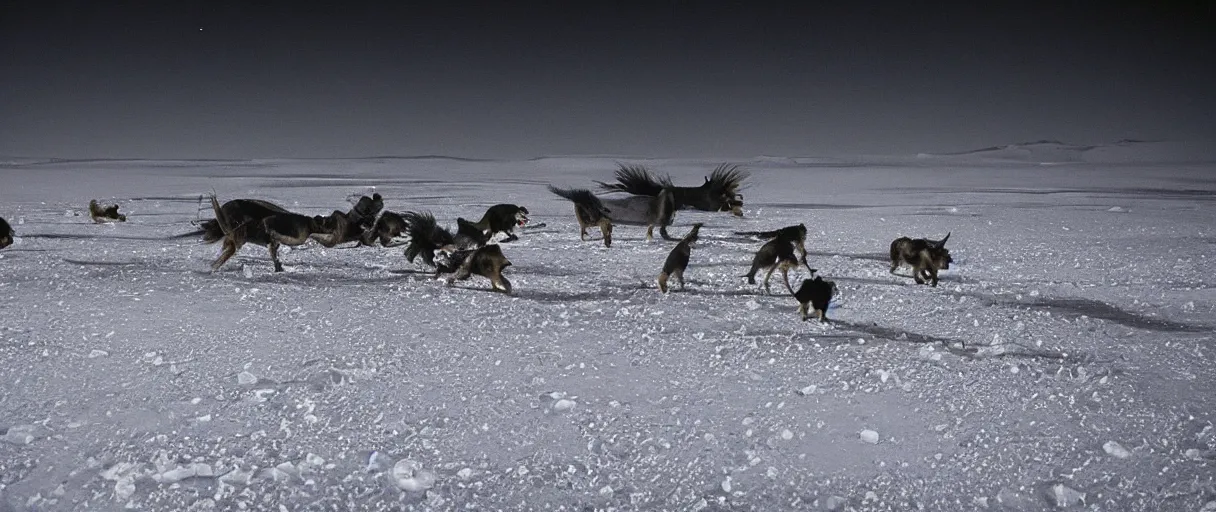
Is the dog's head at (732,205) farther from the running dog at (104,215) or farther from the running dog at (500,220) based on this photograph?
the running dog at (104,215)

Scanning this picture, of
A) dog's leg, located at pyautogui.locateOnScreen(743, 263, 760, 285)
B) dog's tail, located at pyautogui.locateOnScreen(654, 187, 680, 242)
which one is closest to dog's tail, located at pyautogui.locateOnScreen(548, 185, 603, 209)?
dog's tail, located at pyautogui.locateOnScreen(654, 187, 680, 242)

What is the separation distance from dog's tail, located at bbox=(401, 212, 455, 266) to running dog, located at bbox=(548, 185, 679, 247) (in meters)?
1.12

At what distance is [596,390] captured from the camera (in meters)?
2.29

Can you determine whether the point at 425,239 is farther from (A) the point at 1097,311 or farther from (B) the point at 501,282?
(A) the point at 1097,311

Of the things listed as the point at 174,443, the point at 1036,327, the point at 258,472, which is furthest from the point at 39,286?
the point at 1036,327

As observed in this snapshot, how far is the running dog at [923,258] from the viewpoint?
3.80 metres

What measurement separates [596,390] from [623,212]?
12.2 feet

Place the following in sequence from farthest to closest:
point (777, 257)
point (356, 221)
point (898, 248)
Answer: point (356, 221) → point (898, 248) → point (777, 257)

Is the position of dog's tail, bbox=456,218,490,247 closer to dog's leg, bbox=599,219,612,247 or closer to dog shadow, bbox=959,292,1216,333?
dog's leg, bbox=599,219,612,247

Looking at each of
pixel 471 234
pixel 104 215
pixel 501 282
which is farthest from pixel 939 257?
pixel 104 215

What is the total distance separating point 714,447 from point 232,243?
2887mm

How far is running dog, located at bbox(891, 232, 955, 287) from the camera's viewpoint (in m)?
3.80

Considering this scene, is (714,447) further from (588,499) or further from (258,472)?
(258,472)

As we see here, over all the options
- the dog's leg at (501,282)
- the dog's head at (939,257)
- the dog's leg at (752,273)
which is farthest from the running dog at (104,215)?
the dog's head at (939,257)
